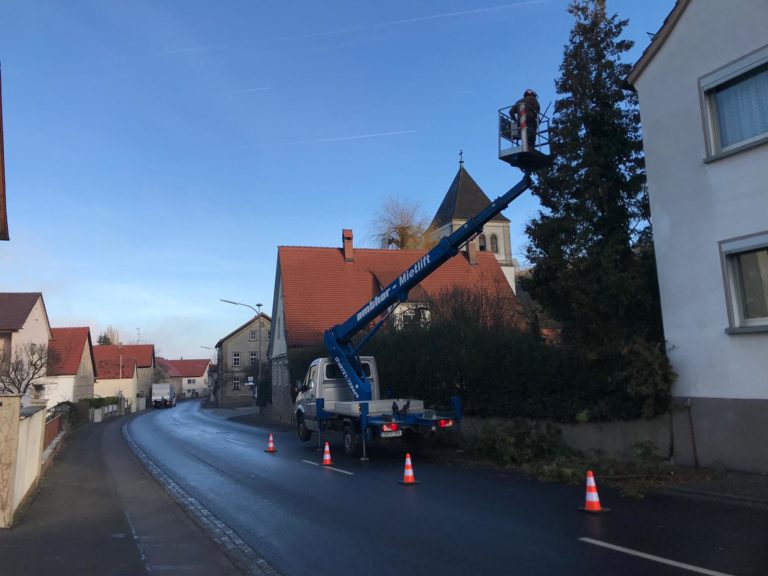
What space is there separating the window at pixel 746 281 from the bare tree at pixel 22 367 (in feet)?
106

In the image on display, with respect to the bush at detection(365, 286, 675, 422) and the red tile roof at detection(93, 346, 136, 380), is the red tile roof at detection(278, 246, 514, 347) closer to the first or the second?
the bush at detection(365, 286, 675, 422)

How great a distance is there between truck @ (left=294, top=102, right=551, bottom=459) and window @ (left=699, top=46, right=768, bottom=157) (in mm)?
3151

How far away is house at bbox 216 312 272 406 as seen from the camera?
70.0 m

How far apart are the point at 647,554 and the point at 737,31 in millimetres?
9349

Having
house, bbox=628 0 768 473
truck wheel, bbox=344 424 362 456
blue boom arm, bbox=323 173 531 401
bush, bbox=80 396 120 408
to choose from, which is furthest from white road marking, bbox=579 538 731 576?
bush, bbox=80 396 120 408

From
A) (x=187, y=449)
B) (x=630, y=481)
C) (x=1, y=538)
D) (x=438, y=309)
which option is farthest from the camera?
(x=438, y=309)

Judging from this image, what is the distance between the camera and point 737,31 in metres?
11.0

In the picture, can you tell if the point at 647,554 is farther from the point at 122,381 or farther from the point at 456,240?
the point at 122,381

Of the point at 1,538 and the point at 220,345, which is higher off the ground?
the point at 220,345

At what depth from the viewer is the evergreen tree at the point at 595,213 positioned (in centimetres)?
1244

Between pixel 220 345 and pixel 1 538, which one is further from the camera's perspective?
pixel 220 345

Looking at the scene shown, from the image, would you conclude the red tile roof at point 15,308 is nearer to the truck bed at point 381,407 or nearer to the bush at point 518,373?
the bush at point 518,373

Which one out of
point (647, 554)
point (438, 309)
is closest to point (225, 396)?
point (438, 309)

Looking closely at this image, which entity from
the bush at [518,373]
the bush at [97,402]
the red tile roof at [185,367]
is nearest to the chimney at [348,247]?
the bush at [518,373]
